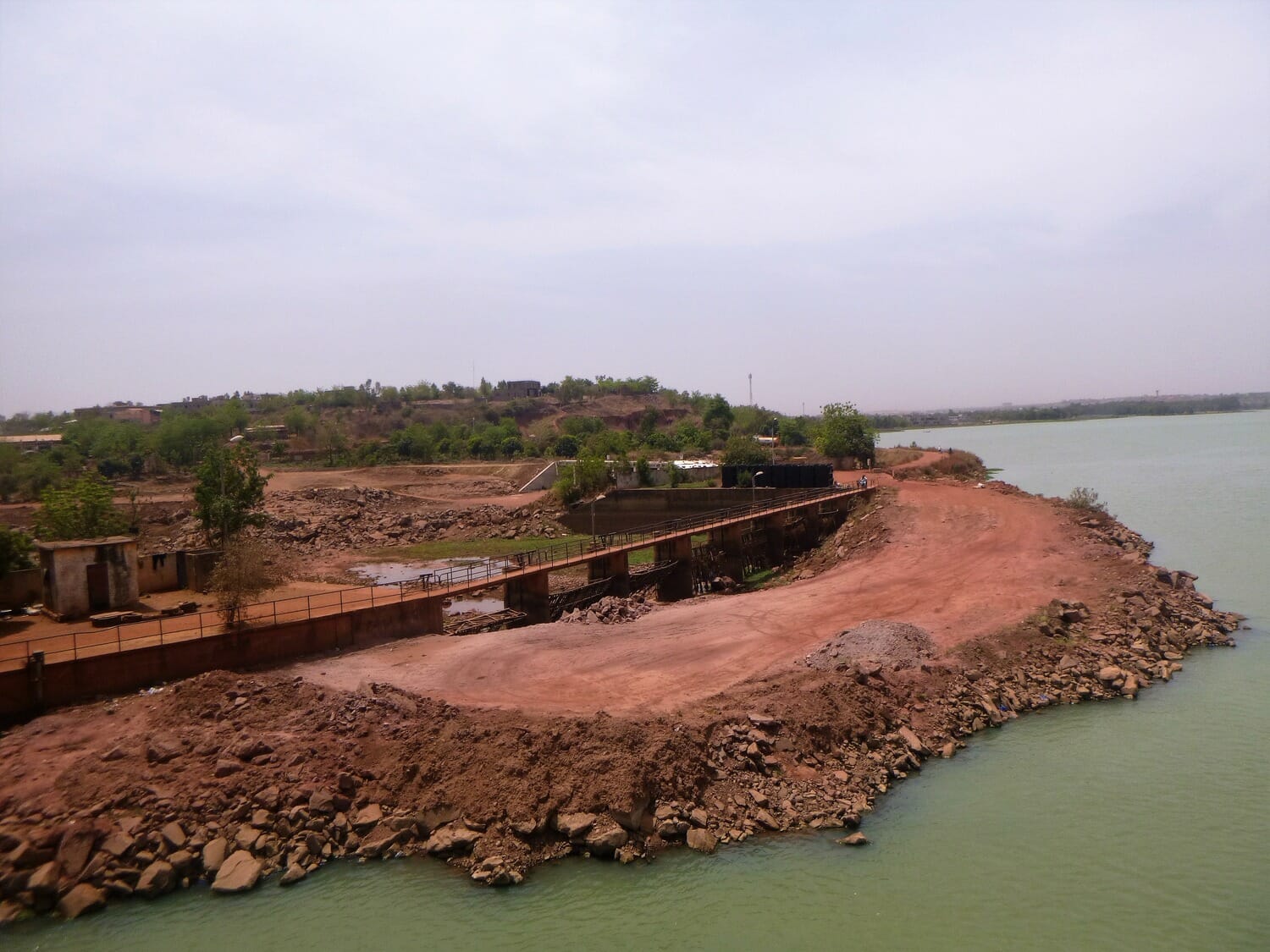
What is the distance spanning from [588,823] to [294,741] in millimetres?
6848

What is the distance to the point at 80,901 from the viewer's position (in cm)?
1532

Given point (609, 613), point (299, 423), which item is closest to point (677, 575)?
point (609, 613)

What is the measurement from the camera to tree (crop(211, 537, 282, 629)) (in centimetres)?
2353

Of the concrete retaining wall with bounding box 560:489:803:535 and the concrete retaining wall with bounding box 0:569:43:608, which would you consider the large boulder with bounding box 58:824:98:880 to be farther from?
the concrete retaining wall with bounding box 560:489:803:535

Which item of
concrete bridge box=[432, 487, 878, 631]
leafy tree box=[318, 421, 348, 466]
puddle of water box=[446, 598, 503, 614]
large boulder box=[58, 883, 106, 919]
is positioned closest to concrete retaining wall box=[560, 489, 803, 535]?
concrete bridge box=[432, 487, 878, 631]

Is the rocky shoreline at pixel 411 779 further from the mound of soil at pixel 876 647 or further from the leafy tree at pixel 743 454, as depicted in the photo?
the leafy tree at pixel 743 454

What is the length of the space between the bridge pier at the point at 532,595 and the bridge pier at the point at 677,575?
8.92 metres

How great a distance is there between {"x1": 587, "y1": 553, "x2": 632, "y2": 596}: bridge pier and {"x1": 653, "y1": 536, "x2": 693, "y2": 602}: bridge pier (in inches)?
121

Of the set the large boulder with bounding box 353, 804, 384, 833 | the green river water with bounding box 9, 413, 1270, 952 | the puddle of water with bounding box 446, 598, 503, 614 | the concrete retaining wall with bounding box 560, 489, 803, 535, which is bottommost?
the green river water with bounding box 9, 413, 1270, 952

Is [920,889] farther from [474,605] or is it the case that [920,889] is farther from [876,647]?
[474,605]

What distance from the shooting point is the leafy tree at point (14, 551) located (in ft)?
88.6

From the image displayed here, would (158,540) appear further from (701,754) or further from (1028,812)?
(1028,812)

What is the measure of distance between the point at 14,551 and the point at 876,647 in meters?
26.3

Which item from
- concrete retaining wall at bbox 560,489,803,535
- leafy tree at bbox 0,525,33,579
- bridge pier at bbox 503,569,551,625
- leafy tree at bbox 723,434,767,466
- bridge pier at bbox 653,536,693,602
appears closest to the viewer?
leafy tree at bbox 0,525,33,579
